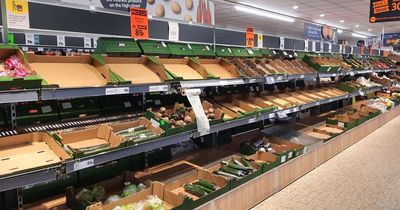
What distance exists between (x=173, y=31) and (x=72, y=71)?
130 centimetres

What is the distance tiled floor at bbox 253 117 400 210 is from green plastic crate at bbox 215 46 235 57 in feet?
5.24

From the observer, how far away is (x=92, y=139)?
7.12 feet

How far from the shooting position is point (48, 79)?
1.90 m

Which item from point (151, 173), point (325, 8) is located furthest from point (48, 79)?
point (325, 8)

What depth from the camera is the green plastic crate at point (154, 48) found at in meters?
2.76

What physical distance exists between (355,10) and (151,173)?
1081cm

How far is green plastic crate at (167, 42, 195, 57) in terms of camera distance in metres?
3.04

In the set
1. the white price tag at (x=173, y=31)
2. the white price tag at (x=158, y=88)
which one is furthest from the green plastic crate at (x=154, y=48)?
the white price tag at (x=158, y=88)

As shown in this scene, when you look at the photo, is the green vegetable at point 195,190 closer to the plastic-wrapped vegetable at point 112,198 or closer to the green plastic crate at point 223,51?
the plastic-wrapped vegetable at point 112,198

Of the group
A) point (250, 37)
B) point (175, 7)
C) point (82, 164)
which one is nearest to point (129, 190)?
point (82, 164)

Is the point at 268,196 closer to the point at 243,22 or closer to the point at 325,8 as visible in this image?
the point at 325,8

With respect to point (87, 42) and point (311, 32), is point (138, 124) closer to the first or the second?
point (87, 42)

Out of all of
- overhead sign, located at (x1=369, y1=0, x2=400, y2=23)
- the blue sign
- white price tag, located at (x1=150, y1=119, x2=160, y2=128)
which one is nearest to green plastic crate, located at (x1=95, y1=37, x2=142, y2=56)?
white price tag, located at (x1=150, y1=119, x2=160, y2=128)

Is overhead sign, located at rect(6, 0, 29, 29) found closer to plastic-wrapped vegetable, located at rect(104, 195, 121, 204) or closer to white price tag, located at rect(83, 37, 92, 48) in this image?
plastic-wrapped vegetable, located at rect(104, 195, 121, 204)
